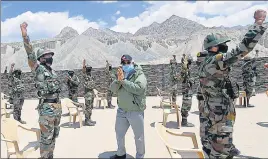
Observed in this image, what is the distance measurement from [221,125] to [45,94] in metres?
2.26

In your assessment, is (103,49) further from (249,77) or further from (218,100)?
(218,100)

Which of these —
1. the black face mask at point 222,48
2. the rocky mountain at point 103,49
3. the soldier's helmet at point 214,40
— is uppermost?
the rocky mountain at point 103,49

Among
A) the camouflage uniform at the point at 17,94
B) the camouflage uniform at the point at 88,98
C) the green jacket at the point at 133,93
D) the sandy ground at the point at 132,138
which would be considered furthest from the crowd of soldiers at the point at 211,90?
the camouflage uniform at the point at 17,94

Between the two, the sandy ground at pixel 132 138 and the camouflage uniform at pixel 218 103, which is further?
the sandy ground at pixel 132 138

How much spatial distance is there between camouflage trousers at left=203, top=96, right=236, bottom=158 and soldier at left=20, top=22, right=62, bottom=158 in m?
2.05

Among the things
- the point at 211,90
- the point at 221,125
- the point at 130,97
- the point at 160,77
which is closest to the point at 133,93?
the point at 130,97

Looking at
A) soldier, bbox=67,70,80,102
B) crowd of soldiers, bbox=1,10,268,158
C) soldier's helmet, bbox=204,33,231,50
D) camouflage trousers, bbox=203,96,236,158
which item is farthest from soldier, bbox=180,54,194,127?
camouflage trousers, bbox=203,96,236,158

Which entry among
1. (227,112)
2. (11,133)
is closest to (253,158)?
(227,112)

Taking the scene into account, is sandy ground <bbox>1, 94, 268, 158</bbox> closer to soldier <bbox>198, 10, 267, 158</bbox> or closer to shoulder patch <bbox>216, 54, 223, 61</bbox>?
soldier <bbox>198, 10, 267, 158</bbox>

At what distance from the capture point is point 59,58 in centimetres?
3953

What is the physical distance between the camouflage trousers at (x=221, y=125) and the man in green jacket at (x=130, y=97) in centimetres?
134

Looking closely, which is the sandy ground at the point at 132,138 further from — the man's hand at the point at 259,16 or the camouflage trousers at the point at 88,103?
the man's hand at the point at 259,16

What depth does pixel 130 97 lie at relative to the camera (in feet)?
15.8

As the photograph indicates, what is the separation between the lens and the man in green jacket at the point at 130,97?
4707 millimetres
